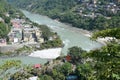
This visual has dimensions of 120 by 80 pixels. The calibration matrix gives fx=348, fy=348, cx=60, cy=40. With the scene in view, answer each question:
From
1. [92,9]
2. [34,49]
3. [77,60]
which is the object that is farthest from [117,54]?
[92,9]

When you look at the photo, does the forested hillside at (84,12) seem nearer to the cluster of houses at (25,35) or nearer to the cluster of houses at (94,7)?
the cluster of houses at (94,7)

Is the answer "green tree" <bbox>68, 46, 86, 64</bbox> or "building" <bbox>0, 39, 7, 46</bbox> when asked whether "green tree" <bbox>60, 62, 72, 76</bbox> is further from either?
"building" <bbox>0, 39, 7, 46</bbox>

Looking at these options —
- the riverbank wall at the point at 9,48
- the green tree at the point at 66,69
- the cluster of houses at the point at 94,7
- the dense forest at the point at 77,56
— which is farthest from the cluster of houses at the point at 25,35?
the cluster of houses at the point at 94,7

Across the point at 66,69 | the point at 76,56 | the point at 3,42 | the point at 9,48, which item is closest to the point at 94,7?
the point at 3,42

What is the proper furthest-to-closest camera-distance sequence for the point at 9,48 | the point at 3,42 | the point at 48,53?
the point at 3,42 → the point at 9,48 → the point at 48,53

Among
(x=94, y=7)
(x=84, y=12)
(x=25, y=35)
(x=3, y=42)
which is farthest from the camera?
(x=94, y=7)

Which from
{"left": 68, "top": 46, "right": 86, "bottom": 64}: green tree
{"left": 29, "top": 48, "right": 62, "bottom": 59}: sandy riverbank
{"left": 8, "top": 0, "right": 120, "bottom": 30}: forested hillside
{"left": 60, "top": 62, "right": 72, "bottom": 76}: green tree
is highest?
{"left": 60, "top": 62, "right": 72, "bottom": 76}: green tree

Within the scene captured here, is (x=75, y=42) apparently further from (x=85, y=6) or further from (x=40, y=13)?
(x=40, y=13)

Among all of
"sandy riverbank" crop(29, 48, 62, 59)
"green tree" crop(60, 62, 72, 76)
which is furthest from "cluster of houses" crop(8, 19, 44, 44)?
"green tree" crop(60, 62, 72, 76)

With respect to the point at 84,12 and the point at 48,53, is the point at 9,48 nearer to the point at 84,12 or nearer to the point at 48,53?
the point at 48,53
